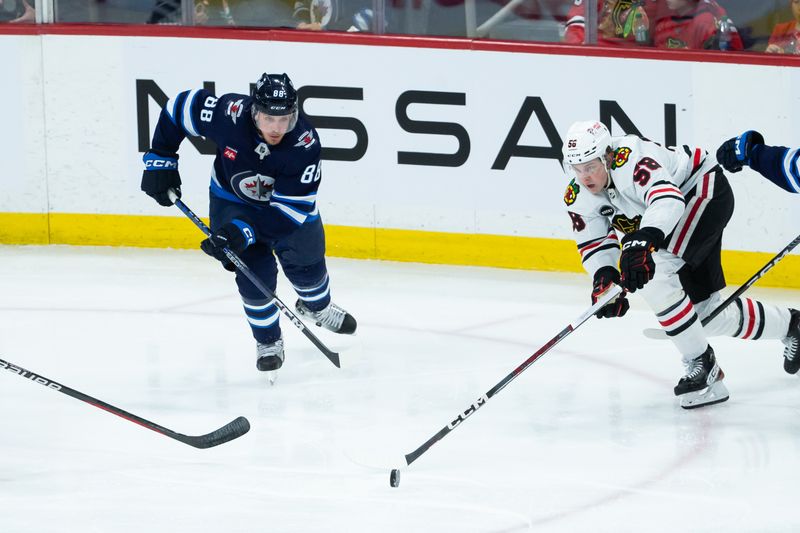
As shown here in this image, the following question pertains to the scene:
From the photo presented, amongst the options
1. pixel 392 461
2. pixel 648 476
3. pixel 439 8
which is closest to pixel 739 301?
pixel 648 476

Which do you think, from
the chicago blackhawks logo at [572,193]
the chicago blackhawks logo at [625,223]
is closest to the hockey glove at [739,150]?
the chicago blackhawks logo at [625,223]

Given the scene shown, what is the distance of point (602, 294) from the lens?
4078 millimetres

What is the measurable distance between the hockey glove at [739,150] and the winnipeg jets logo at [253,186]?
4.76 ft

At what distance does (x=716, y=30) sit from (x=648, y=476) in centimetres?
270

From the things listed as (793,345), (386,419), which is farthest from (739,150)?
(386,419)

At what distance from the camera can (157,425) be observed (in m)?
3.82

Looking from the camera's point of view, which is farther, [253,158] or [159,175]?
[159,175]

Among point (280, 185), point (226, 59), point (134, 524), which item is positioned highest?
point (226, 59)

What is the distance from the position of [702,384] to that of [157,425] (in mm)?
1666

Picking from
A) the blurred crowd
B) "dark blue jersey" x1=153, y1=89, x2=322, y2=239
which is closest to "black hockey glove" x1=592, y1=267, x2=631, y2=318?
"dark blue jersey" x1=153, y1=89, x2=322, y2=239

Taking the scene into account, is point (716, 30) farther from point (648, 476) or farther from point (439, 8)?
point (648, 476)

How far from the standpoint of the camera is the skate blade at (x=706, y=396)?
14.1 feet

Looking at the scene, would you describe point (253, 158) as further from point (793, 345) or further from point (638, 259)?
point (793, 345)

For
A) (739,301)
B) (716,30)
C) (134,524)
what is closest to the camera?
(134,524)
